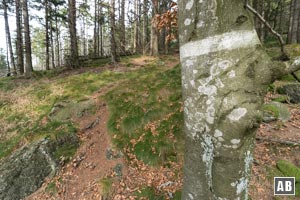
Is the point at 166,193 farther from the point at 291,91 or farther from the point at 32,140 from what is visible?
the point at 291,91

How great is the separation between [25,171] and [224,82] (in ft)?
14.7

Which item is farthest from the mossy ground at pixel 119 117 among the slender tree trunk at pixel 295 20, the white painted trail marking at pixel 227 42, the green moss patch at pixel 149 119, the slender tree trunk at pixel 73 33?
the slender tree trunk at pixel 295 20

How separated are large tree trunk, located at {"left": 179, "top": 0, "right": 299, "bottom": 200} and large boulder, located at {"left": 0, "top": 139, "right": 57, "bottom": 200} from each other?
395 centimetres

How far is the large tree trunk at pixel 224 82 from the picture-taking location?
1.06m

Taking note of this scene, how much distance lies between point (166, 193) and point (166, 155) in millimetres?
769

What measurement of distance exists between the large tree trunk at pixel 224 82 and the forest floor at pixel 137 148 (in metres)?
2.21

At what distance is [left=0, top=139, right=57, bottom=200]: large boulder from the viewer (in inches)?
156

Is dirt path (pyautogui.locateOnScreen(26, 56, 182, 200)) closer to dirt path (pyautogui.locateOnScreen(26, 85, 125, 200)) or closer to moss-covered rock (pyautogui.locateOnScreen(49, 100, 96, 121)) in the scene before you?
dirt path (pyautogui.locateOnScreen(26, 85, 125, 200))

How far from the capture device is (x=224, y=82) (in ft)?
3.55

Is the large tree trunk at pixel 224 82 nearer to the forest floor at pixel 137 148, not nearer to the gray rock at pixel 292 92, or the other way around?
the forest floor at pixel 137 148

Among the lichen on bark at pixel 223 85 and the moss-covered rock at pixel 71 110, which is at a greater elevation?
the lichen on bark at pixel 223 85

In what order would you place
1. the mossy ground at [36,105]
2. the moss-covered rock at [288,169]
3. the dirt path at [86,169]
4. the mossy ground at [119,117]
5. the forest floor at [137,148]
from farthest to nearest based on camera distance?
the mossy ground at [36,105] → the mossy ground at [119,117] → the dirt path at [86,169] → the forest floor at [137,148] → the moss-covered rock at [288,169]

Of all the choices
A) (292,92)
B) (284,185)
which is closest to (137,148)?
(284,185)

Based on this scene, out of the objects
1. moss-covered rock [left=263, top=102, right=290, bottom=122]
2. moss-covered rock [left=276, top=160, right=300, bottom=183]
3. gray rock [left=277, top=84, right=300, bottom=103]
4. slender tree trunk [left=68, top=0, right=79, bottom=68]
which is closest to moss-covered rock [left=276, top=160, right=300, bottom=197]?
moss-covered rock [left=276, top=160, right=300, bottom=183]
